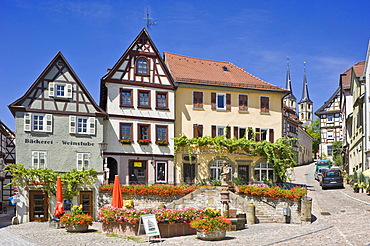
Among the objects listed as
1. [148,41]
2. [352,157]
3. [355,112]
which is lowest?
[352,157]

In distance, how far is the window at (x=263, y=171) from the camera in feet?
131

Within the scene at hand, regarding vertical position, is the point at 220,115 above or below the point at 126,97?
below

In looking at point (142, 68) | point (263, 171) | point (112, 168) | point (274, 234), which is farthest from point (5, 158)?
point (274, 234)

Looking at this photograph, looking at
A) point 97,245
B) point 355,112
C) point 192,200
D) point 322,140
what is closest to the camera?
point 97,245

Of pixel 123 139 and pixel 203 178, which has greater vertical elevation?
pixel 123 139

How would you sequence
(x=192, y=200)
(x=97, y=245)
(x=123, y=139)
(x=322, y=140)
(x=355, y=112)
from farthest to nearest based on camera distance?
(x=322, y=140) → (x=355, y=112) → (x=123, y=139) → (x=192, y=200) → (x=97, y=245)

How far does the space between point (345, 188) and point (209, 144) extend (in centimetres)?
1243

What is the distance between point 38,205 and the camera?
32250 millimetres

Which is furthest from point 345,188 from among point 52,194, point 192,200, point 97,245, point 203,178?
point 97,245

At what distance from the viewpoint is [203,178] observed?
3847cm

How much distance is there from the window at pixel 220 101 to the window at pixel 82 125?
9793 mm

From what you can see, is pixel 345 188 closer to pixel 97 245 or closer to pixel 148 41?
pixel 148 41

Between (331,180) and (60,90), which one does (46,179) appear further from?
(331,180)

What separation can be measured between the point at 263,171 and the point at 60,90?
16.4m
